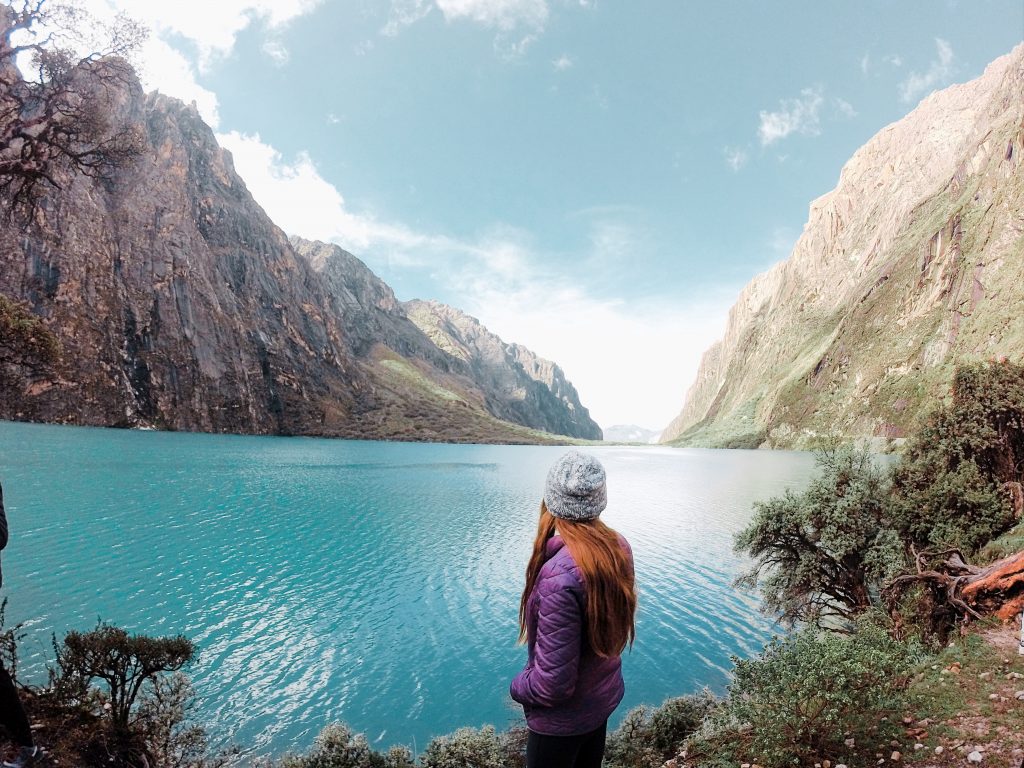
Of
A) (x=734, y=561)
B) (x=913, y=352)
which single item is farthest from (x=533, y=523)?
(x=913, y=352)

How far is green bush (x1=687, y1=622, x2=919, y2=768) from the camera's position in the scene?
6.71 metres

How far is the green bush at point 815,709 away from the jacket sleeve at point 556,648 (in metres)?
5.70

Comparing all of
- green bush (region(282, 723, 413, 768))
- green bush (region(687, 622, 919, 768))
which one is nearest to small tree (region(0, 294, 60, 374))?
green bush (region(282, 723, 413, 768))

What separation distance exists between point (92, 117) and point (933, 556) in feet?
83.1

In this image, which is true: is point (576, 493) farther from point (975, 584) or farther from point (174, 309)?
point (174, 309)

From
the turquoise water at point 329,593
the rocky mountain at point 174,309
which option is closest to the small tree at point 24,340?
the turquoise water at point 329,593

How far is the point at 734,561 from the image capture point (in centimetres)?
3281

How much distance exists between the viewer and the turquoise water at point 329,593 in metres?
15.1

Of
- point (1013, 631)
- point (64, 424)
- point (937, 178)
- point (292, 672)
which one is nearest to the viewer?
point (1013, 631)

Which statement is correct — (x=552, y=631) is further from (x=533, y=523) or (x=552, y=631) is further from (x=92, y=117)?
(x=533, y=523)

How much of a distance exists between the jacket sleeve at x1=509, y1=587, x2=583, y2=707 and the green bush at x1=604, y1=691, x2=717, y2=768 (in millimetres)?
10027

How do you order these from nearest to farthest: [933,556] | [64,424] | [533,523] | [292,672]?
1. [933,556]
2. [292,672]
3. [533,523]
4. [64,424]

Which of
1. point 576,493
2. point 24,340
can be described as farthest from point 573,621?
point 24,340

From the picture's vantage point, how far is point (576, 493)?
3.39 metres
